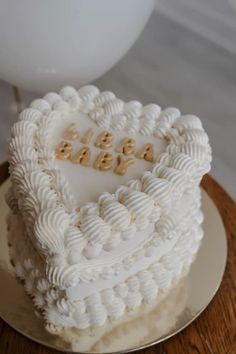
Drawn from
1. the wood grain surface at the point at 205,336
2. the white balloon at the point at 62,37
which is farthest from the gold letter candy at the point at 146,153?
the white balloon at the point at 62,37

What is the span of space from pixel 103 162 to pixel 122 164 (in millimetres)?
46

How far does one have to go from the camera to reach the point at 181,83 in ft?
9.14

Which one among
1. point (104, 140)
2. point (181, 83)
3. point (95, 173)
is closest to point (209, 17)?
point (181, 83)

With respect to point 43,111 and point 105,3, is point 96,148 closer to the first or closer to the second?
point 43,111

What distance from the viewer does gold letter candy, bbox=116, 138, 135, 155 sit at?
1340 millimetres

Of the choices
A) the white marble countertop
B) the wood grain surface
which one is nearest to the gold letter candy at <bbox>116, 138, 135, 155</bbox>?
the wood grain surface

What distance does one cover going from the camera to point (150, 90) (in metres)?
2.74

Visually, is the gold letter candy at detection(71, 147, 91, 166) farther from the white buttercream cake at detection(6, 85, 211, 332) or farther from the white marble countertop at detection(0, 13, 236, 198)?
the white marble countertop at detection(0, 13, 236, 198)

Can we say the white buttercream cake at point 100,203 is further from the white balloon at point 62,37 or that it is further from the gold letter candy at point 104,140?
the white balloon at point 62,37

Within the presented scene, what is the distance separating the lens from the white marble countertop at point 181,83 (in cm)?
250

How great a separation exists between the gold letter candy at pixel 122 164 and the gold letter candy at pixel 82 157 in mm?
72

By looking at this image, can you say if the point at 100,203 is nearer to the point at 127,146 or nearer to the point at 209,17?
the point at 127,146

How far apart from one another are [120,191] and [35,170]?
20 cm

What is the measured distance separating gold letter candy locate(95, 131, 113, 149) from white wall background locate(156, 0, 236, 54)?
1.67m
